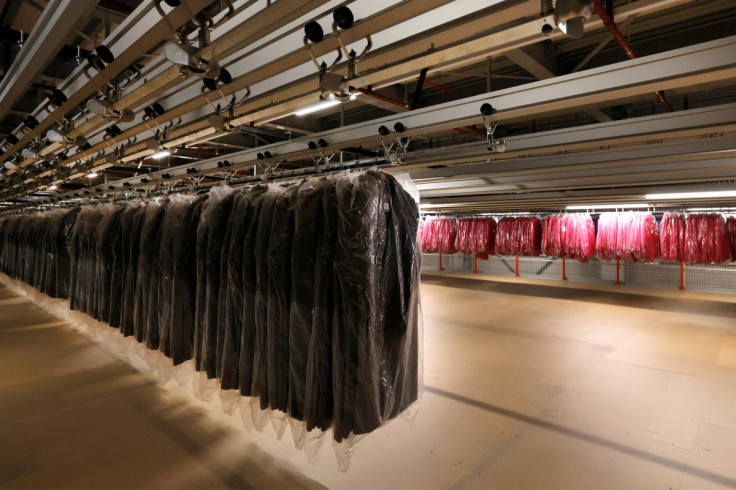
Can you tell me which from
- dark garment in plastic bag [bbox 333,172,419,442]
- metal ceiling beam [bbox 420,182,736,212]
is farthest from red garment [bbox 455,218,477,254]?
dark garment in plastic bag [bbox 333,172,419,442]

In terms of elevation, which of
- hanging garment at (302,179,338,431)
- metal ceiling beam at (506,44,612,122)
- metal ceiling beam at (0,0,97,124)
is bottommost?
hanging garment at (302,179,338,431)

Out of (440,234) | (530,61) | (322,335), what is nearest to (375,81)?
(322,335)

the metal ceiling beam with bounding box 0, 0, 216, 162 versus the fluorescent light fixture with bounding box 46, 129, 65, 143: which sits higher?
the metal ceiling beam with bounding box 0, 0, 216, 162

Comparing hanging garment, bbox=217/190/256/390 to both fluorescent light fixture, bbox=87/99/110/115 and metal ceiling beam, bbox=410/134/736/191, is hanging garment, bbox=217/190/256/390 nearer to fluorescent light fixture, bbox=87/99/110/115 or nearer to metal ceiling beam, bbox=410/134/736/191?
fluorescent light fixture, bbox=87/99/110/115

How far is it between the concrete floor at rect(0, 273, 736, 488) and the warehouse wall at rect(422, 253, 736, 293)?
5520 millimetres

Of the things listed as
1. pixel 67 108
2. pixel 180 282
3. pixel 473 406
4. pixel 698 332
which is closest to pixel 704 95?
pixel 698 332

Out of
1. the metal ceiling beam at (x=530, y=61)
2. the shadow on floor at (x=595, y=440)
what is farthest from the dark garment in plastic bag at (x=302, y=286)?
the metal ceiling beam at (x=530, y=61)

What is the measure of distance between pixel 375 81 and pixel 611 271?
10543 mm

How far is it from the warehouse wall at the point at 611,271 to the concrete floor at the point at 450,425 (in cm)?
552

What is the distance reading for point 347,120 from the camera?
15.6 ft

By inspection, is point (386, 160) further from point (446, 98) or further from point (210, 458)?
point (446, 98)

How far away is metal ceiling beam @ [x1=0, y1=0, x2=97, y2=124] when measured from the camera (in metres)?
1.29

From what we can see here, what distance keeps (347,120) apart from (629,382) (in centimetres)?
397

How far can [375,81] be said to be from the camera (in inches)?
59.1
